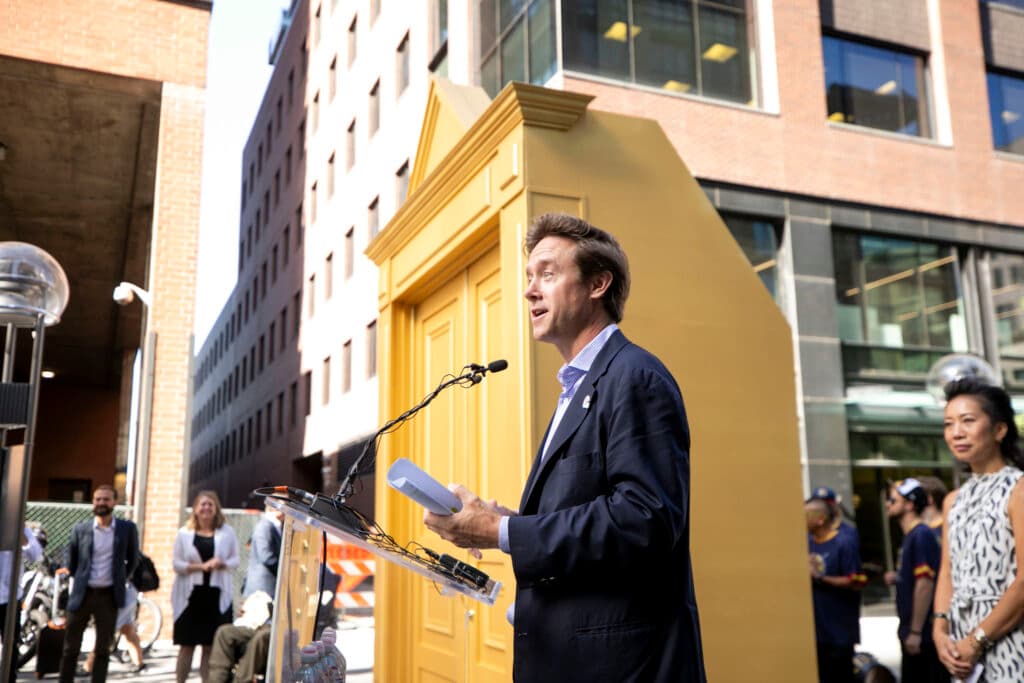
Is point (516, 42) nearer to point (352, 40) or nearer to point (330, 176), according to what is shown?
point (352, 40)

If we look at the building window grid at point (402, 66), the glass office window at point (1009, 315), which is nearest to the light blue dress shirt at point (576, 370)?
the glass office window at point (1009, 315)

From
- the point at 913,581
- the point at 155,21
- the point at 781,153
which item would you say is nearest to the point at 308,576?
the point at 913,581

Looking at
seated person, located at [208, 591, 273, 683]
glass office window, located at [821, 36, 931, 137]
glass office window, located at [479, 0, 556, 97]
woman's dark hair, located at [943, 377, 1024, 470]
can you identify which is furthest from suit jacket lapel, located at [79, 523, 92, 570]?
glass office window, located at [821, 36, 931, 137]

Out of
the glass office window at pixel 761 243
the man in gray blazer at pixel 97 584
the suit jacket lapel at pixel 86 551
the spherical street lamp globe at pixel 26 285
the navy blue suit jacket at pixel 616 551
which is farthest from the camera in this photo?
the glass office window at pixel 761 243

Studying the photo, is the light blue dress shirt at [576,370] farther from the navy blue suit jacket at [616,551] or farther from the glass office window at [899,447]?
the glass office window at [899,447]

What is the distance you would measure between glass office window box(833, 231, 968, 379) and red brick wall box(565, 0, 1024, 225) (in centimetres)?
94

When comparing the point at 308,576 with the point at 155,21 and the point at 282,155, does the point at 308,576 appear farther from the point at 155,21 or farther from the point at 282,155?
the point at 282,155

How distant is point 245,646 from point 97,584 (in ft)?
7.47

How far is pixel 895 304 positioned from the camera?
63.0 ft

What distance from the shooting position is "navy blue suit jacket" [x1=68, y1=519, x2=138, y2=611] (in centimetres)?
929

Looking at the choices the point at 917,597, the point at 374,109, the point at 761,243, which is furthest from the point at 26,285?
the point at 374,109

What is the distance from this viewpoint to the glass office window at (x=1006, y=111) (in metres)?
20.9

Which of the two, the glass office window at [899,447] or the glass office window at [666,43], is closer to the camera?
the glass office window at [666,43]

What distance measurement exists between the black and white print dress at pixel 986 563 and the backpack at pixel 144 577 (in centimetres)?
905
